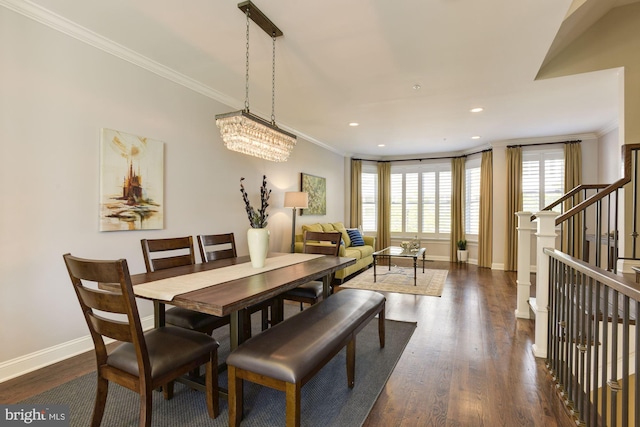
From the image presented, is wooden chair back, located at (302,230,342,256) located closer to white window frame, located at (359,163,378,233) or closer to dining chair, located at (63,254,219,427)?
dining chair, located at (63,254,219,427)

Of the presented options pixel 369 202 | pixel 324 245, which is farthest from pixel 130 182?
pixel 369 202

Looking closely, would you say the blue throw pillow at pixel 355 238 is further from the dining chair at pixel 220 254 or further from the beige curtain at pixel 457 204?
the dining chair at pixel 220 254

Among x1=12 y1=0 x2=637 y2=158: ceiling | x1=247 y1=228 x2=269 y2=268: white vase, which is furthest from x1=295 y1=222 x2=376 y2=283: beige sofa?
x1=247 y1=228 x2=269 y2=268: white vase

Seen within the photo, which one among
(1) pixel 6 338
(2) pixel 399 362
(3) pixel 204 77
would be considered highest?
(3) pixel 204 77

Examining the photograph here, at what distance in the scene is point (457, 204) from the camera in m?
7.32

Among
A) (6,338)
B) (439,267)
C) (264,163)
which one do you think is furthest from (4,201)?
(439,267)

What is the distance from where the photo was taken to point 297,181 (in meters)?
5.72

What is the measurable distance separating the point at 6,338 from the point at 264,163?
10.8 ft

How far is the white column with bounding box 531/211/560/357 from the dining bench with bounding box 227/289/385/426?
5.52ft

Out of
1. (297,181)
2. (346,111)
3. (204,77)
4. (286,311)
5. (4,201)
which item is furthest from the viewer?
(297,181)

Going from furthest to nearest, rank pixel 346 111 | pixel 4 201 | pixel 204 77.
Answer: pixel 346 111 → pixel 204 77 → pixel 4 201

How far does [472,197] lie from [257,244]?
6293 mm

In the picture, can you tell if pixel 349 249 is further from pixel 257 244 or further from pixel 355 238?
pixel 257 244

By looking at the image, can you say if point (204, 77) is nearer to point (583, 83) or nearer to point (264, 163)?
point (264, 163)
